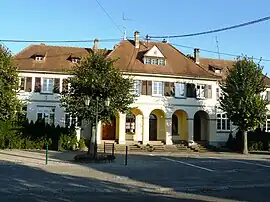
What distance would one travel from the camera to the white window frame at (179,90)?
40.0 m

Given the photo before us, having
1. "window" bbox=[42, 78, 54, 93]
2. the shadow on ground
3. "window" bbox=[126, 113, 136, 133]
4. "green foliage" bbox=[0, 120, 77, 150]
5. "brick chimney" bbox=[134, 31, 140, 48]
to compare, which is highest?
"brick chimney" bbox=[134, 31, 140, 48]

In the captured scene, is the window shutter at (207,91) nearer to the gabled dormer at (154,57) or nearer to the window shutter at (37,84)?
the gabled dormer at (154,57)

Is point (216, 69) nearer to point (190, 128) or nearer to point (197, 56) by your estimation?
point (197, 56)

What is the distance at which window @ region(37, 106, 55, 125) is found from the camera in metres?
37.8

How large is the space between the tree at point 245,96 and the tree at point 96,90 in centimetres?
1334

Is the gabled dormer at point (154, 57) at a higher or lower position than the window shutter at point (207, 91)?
higher

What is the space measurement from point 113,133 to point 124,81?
1585cm

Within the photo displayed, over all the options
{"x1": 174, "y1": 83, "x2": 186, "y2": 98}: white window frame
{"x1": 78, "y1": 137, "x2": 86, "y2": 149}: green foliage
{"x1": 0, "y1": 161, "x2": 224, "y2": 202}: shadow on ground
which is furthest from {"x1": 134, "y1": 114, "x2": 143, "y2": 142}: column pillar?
{"x1": 0, "y1": 161, "x2": 224, "y2": 202}: shadow on ground

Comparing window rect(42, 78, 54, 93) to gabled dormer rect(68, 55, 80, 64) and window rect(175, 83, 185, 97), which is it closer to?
gabled dormer rect(68, 55, 80, 64)

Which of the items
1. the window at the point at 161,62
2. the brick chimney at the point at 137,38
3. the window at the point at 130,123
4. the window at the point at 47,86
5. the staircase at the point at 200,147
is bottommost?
the staircase at the point at 200,147

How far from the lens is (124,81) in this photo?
25047 mm

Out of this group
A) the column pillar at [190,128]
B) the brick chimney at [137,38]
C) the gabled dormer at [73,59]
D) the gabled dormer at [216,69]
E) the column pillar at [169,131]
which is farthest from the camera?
the gabled dormer at [216,69]

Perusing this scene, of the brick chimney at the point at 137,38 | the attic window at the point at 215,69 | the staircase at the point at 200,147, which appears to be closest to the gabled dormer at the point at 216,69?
the attic window at the point at 215,69

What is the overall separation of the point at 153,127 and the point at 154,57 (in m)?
7.37
